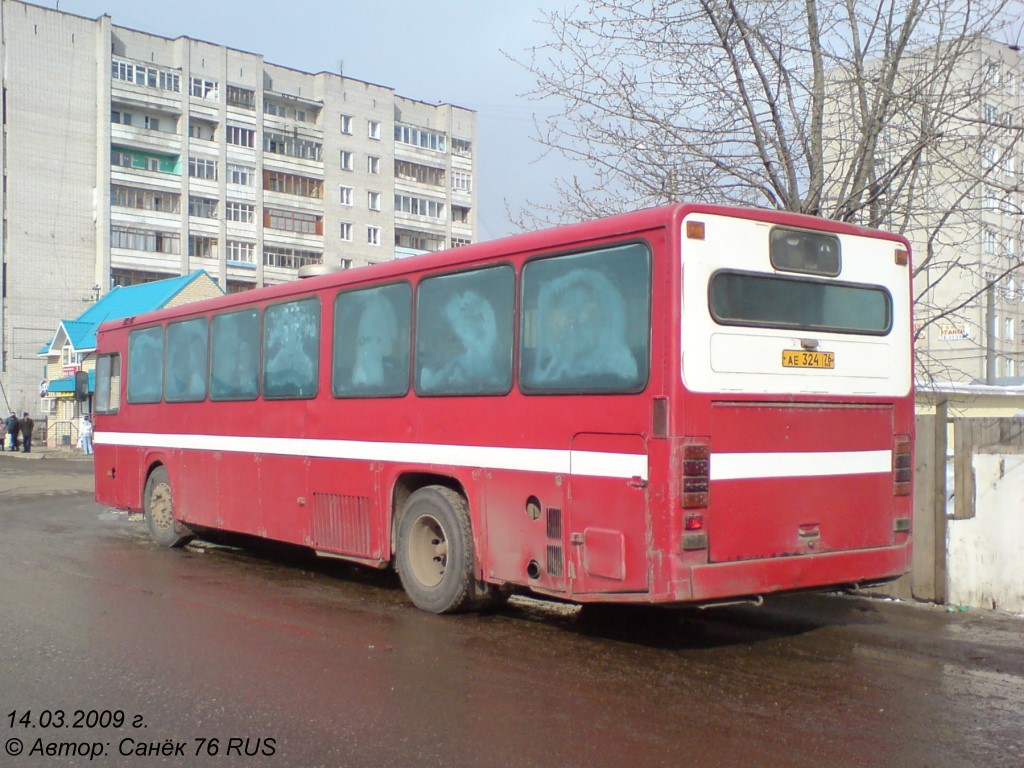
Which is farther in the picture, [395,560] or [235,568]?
[235,568]

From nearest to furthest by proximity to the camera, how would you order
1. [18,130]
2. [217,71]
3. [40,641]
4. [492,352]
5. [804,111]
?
[40,641], [492,352], [804,111], [18,130], [217,71]

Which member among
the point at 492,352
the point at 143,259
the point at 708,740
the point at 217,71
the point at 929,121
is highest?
the point at 217,71

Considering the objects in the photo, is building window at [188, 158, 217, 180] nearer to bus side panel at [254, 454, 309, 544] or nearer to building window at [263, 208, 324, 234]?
building window at [263, 208, 324, 234]

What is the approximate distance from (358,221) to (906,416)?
234ft

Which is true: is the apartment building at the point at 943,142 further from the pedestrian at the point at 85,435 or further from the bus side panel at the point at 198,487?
the pedestrian at the point at 85,435

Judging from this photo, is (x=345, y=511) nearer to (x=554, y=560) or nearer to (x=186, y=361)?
(x=554, y=560)

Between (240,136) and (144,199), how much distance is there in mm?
8013

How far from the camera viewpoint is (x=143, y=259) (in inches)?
2625

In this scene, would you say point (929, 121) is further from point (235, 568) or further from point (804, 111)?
point (235, 568)

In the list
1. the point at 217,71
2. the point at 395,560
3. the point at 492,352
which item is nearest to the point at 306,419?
the point at 395,560

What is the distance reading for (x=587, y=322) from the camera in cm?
729

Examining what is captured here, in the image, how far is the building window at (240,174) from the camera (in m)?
70.4

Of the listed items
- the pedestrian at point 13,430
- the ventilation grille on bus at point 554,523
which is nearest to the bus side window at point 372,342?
the ventilation grille on bus at point 554,523

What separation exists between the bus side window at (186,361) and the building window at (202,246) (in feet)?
191
